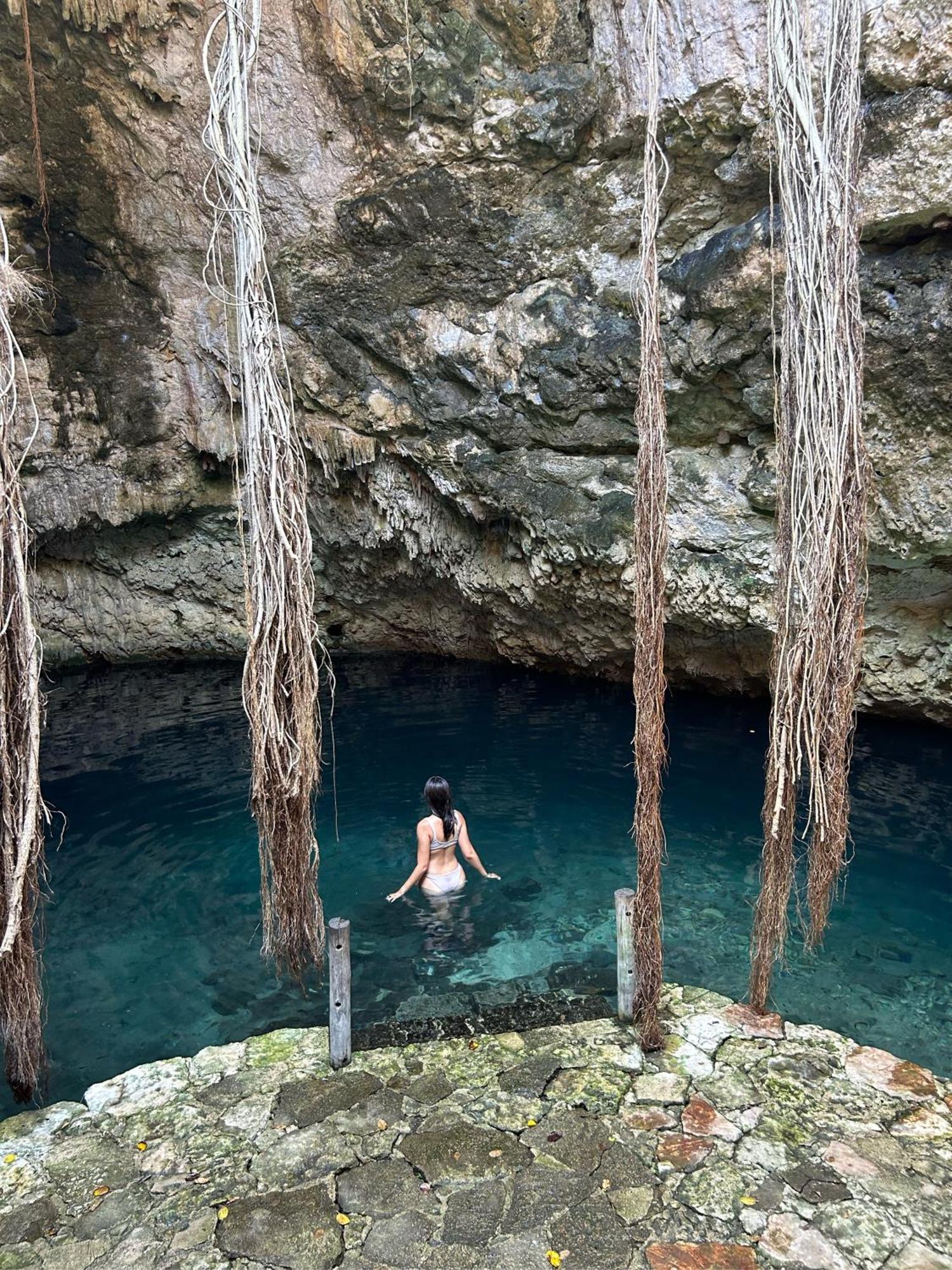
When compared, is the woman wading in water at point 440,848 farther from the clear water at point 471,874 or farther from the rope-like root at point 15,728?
the rope-like root at point 15,728

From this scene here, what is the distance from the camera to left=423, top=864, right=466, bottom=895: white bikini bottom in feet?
23.5

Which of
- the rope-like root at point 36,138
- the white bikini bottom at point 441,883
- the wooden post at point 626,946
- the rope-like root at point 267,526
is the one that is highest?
the rope-like root at point 36,138

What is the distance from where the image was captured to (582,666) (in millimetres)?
12953

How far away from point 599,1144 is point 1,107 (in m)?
12.2

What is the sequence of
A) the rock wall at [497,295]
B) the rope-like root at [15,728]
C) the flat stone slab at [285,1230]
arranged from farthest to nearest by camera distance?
the rock wall at [497,295] → the rope-like root at [15,728] → the flat stone slab at [285,1230]

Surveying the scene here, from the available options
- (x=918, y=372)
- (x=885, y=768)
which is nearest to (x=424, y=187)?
(x=918, y=372)

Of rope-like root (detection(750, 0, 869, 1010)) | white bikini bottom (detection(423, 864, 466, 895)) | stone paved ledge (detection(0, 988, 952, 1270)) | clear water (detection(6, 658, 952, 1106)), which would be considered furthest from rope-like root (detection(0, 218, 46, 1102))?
rope-like root (detection(750, 0, 869, 1010))

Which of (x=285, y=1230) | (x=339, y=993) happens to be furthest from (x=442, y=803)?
(x=285, y=1230)

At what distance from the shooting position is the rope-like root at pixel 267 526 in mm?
4645

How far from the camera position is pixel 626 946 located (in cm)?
518

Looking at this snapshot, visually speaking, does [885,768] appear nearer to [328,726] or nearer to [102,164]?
[328,726]

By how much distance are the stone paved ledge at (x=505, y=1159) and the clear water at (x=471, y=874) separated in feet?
3.00

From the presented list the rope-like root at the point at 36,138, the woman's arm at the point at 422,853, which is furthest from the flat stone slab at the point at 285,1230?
the rope-like root at the point at 36,138

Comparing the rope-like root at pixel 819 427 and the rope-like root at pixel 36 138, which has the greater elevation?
the rope-like root at pixel 36 138
